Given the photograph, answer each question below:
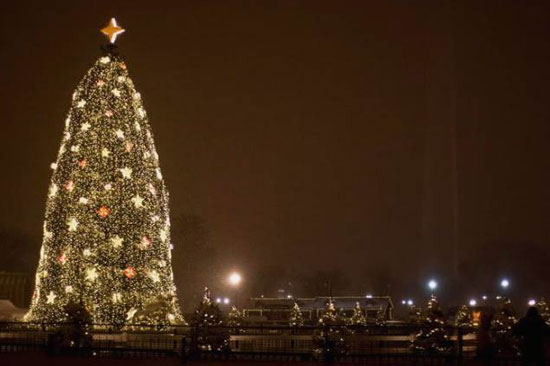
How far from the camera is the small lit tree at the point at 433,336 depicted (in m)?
24.7

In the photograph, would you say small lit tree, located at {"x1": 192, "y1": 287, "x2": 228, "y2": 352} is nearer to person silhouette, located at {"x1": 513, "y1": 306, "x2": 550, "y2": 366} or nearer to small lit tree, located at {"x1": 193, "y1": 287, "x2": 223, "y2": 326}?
small lit tree, located at {"x1": 193, "y1": 287, "x2": 223, "y2": 326}

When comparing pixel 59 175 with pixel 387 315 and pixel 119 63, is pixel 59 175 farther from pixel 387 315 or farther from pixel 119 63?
pixel 387 315

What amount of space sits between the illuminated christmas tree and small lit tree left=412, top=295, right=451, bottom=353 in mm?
9358

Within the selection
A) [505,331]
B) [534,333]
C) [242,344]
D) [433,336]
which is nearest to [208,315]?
[242,344]

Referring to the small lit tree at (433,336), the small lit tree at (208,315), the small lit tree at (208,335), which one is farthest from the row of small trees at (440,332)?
the small lit tree at (208,315)

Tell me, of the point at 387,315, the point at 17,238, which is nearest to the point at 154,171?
the point at 387,315

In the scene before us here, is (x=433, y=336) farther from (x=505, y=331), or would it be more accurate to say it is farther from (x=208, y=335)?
(x=208, y=335)

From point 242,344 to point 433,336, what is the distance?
6.11m

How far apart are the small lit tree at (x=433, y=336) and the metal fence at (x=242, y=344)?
218mm

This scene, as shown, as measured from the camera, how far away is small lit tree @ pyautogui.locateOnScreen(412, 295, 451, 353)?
24.7 meters

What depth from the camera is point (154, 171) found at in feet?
106

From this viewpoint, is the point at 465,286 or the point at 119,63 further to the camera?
the point at 465,286

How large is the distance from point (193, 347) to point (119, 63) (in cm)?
1345

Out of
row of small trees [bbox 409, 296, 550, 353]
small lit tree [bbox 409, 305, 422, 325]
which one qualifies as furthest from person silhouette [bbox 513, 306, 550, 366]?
small lit tree [bbox 409, 305, 422, 325]
